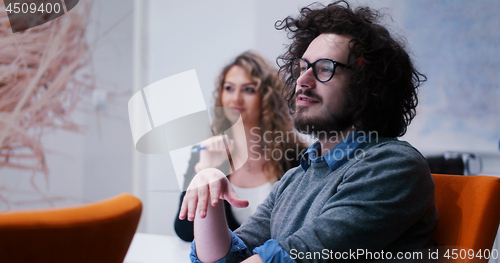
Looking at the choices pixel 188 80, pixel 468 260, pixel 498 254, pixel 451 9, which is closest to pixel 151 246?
pixel 188 80

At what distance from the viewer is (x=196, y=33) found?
7.72 ft

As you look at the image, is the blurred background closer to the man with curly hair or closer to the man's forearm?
Result: the man with curly hair

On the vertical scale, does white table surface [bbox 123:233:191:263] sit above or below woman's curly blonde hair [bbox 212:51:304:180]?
below

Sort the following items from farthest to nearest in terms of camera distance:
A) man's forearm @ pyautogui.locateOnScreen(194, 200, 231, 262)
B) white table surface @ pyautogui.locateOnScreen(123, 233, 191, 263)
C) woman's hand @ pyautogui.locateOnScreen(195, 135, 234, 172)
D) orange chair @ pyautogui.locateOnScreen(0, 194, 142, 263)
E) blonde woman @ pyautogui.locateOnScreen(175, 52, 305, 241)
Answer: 1. blonde woman @ pyautogui.locateOnScreen(175, 52, 305, 241)
2. woman's hand @ pyautogui.locateOnScreen(195, 135, 234, 172)
3. white table surface @ pyautogui.locateOnScreen(123, 233, 191, 263)
4. man's forearm @ pyautogui.locateOnScreen(194, 200, 231, 262)
5. orange chair @ pyautogui.locateOnScreen(0, 194, 142, 263)

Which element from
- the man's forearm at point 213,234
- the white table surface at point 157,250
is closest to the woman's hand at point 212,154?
the white table surface at point 157,250

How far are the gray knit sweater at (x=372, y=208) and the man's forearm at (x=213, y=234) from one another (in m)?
0.15

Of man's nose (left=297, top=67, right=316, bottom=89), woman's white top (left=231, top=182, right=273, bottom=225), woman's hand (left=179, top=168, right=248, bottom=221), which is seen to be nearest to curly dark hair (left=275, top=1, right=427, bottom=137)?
man's nose (left=297, top=67, right=316, bottom=89)

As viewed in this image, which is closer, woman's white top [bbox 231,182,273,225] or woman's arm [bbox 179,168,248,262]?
woman's arm [bbox 179,168,248,262]

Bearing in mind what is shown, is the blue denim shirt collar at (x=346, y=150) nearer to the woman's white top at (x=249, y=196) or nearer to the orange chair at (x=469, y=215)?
the orange chair at (x=469, y=215)

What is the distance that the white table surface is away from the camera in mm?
980

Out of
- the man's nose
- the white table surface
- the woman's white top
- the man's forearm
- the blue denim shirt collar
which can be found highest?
the man's nose

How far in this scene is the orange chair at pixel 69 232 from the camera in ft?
1.31

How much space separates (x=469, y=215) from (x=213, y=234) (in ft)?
2.00

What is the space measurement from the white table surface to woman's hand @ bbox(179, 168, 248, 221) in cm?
32
